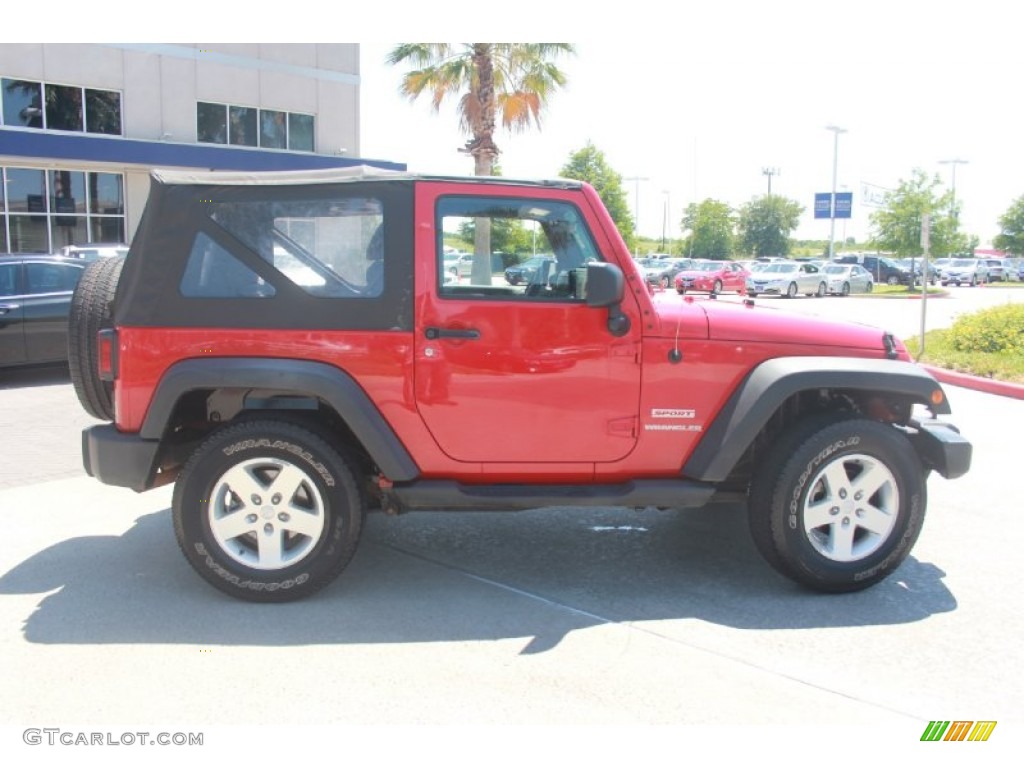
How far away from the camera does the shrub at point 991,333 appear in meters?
13.5

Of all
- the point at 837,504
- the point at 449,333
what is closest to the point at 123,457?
the point at 449,333

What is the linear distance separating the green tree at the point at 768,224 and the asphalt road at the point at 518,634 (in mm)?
66529

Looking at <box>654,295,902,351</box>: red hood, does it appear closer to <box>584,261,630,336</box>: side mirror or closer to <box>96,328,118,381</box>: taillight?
<box>584,261,630,336</box>: side mirror

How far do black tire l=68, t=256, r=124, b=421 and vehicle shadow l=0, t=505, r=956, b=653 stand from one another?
0.92 meters

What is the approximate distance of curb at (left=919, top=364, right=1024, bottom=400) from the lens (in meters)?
11.0

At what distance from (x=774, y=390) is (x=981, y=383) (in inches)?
341

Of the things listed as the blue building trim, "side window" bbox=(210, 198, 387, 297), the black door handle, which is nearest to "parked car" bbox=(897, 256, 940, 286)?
the blue building trim

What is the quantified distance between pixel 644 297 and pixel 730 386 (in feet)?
1.99

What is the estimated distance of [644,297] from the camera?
4438 mm

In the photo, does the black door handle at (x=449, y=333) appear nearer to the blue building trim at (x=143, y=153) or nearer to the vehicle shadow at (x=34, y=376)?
the vehicle shadow at (x=34, y=376)

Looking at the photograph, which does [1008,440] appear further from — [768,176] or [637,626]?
[768,176]

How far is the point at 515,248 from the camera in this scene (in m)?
4.52

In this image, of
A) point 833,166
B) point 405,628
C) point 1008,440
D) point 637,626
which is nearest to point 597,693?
point 637,626

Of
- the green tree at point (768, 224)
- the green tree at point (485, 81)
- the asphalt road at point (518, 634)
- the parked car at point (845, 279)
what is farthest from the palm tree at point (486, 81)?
the green tree at point (768, 224)
